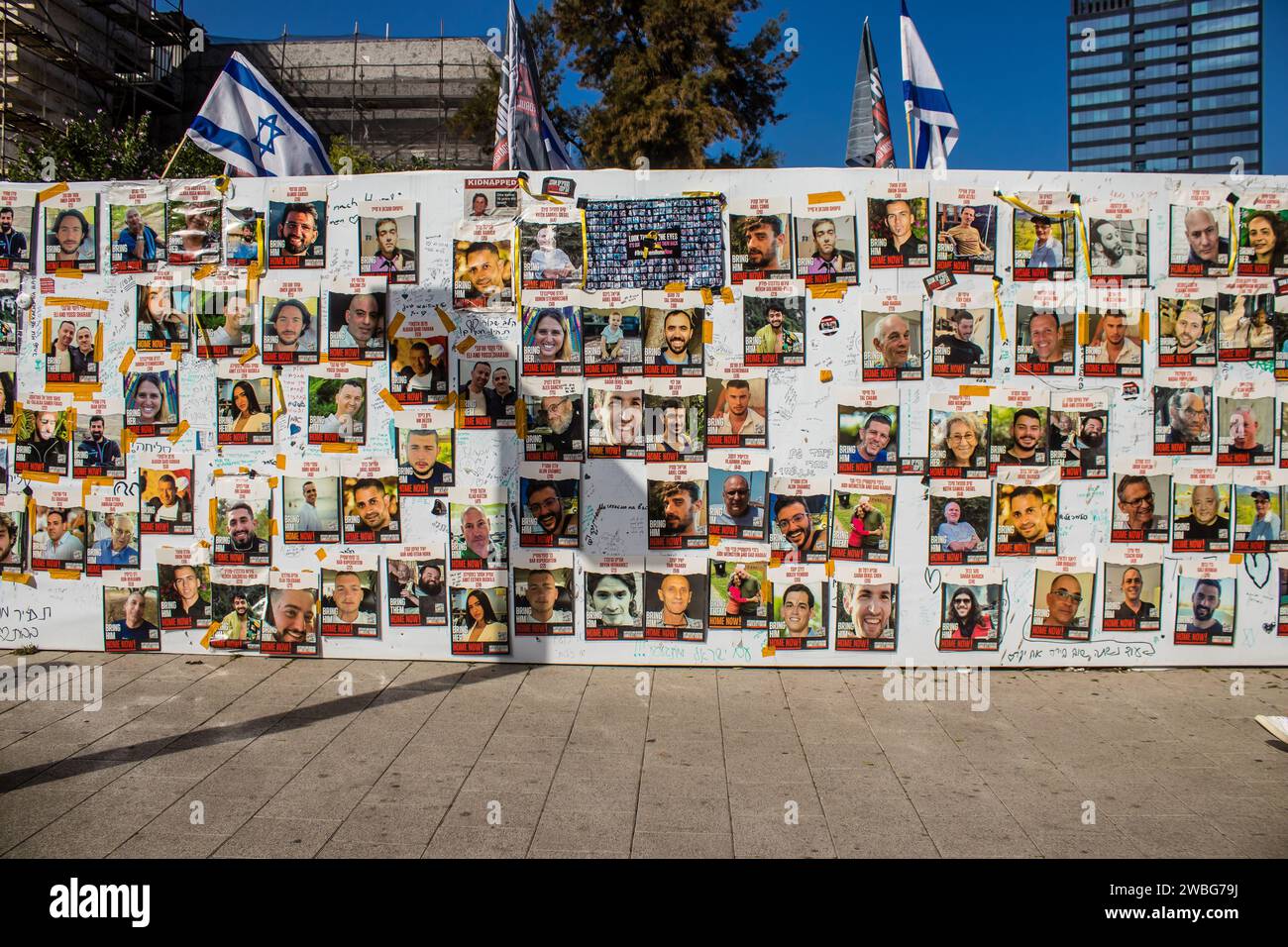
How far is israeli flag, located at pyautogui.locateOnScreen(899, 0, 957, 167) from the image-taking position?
7672mm

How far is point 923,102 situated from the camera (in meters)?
7.71

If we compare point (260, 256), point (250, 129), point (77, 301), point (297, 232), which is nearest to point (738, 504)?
point (297, 232)

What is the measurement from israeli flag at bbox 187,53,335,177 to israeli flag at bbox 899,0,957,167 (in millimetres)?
4600

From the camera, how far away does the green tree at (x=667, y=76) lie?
25.7 meters

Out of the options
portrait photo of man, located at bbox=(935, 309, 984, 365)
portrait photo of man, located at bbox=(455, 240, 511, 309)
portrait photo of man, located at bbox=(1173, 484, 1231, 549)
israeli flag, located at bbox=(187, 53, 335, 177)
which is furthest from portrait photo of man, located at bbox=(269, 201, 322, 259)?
portrait photo of man, located at bbox=(1173, 484, 1231, 549)

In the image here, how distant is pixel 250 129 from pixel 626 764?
5414 millimetres

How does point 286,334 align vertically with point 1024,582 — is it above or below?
above

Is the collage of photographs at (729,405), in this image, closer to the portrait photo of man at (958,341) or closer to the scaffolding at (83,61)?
the portrait photo of man at (958,341)

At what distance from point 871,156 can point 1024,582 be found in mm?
4142

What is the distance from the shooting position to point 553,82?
2991 cm

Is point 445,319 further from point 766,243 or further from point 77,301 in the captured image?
point 77,301

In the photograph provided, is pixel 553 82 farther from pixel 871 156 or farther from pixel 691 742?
pixel 691 742

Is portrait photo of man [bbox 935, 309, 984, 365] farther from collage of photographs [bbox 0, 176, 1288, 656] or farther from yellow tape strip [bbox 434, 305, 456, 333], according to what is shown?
yellow tape strip [bbox 434, 305, 456, 333]

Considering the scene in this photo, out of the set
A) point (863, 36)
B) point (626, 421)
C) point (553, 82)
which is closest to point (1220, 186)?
point (863, 36)
